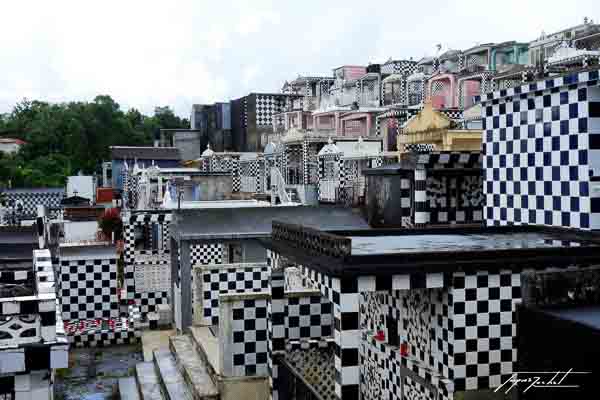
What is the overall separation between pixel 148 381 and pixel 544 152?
7.83 metres

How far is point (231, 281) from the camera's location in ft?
44.4

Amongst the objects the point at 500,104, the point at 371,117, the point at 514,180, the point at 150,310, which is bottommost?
the point at 150,310

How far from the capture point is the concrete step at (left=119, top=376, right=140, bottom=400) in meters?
12.0

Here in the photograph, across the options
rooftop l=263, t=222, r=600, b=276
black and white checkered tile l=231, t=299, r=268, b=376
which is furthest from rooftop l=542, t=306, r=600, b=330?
black and white checkered tile l=231, t=299, r=268, b=376

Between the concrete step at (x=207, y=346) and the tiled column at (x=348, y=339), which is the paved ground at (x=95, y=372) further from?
the tiled column at (x=348, y=339)

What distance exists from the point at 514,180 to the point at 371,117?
23206 mm

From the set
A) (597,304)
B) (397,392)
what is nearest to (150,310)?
(397,392)

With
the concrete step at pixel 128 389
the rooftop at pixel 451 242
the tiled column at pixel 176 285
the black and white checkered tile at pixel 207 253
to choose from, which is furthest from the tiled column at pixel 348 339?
the black and white checkered tile at pixel 207 253

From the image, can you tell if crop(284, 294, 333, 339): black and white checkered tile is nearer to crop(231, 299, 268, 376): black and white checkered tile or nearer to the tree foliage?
crop(231, 299, 268, 376): black and white checkered tile

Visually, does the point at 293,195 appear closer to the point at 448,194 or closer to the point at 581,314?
the point at 448,194

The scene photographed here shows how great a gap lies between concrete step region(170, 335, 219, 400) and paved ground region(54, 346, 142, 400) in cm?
135

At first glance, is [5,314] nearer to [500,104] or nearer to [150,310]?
[500,104]

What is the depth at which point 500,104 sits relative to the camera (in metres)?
9.02

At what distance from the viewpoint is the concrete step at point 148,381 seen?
11.6m
